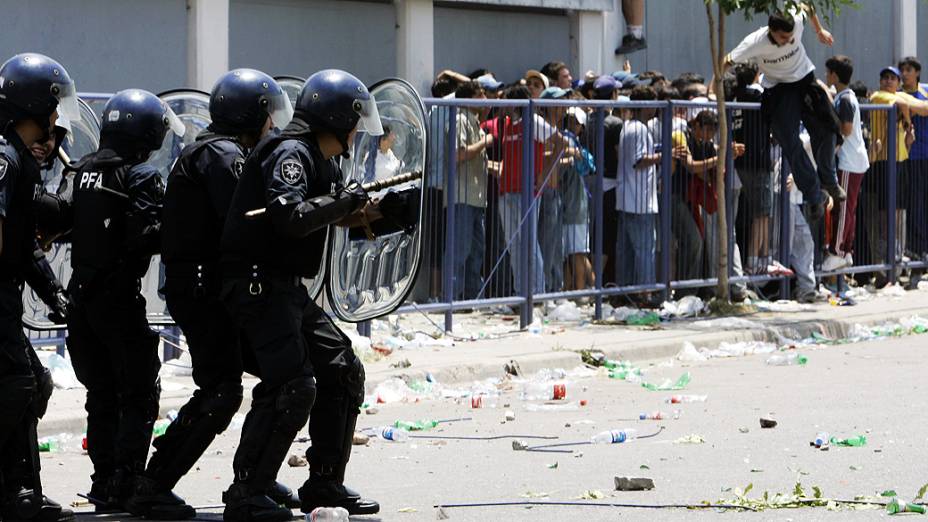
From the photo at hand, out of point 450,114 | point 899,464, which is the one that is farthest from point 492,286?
point 899,464

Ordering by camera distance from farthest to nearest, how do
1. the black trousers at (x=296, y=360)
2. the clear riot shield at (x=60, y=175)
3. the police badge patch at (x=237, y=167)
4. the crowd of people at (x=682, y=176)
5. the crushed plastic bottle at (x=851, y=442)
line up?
the crowd of people at (x=682, y=176) → the clear riot shield at (x=60, y=175) → the crushed plastic bottle at (x=851, y=442) → the police badge patch at (x=237, y=167) → the black trousers at (x=296, y=360)

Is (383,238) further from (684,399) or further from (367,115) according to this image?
(367,115)

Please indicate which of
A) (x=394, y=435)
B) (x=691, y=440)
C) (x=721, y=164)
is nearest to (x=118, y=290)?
(x=394, y=435)

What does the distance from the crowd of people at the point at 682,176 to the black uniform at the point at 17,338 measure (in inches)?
231

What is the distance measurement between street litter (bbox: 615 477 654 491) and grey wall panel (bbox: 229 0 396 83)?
833 cm

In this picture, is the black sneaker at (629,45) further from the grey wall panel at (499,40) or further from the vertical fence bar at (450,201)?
the vertical fence bar at (450,201)

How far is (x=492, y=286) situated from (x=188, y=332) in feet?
20.3

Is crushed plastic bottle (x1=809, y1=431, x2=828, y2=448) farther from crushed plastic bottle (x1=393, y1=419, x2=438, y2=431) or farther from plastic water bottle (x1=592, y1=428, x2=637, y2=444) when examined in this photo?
crushed plastic bottle (x1=393, y1=419, x2=438, y2=431)

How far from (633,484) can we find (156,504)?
76.5 inches

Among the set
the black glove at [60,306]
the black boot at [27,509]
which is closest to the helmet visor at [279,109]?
the black glove at [60,306]

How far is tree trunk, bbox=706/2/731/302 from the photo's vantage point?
13.5m

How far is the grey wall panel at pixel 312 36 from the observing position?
14500 mm

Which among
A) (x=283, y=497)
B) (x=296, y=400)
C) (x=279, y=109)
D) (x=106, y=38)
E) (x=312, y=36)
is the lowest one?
(x=283, y=497)

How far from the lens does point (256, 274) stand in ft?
20.2
